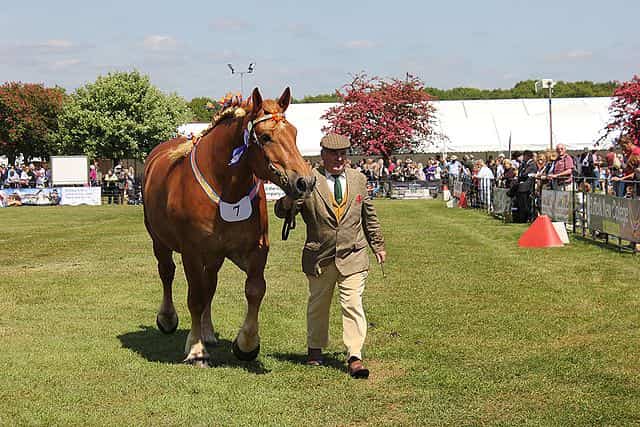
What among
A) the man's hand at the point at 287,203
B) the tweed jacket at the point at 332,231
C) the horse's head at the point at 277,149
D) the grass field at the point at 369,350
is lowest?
the grass field at the point at 369,350

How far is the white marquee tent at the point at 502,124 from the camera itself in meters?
54.2

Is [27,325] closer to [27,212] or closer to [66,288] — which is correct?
[66,288]

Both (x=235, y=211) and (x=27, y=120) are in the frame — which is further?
(x=27, y=120)

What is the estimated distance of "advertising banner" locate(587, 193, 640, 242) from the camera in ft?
50.8

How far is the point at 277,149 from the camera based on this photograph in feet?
21.8

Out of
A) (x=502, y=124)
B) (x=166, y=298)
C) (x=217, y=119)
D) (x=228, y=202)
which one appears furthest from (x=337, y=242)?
(x=502, y=124)

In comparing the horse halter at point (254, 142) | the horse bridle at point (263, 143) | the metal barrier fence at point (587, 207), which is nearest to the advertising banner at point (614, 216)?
the metal barrier fence at point (587, 207)

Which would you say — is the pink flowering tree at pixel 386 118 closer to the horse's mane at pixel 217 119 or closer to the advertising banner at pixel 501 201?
the advertising banner at pixel 501 201

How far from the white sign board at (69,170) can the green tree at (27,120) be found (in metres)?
18.4

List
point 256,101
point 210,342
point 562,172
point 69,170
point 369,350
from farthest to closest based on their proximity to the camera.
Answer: point 69,170 < point 562,172 < point 210,342 < point 369,350 < point 256,101

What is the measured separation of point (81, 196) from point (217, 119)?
37.6 m

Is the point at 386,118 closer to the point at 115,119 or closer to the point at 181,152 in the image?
the point at 115,119

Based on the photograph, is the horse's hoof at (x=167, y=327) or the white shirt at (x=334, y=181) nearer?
the white shirt at (x=334, y=181)

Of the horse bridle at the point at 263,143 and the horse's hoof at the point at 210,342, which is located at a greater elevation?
the horse bridle at the point at 263,143
